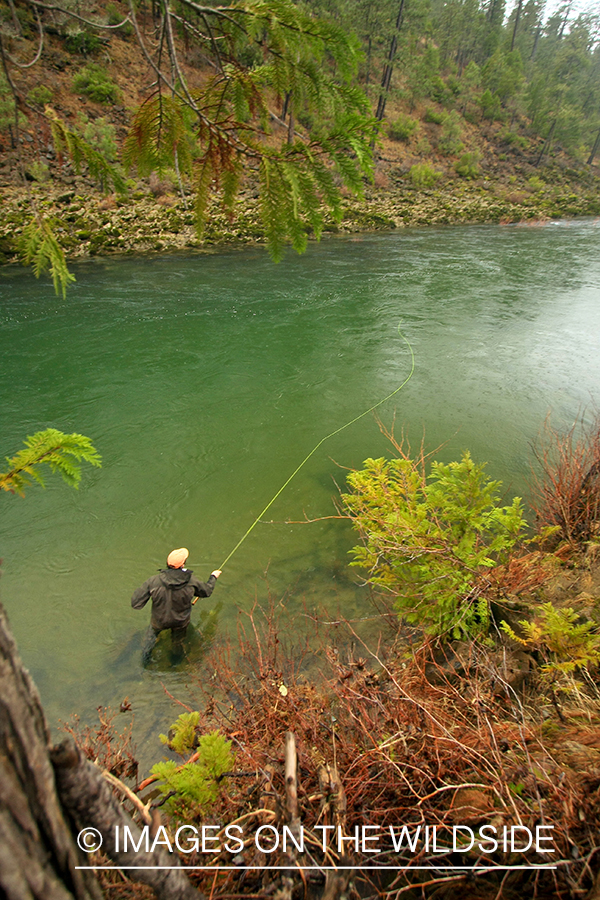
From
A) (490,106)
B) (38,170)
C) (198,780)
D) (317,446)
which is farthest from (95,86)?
(490,106)

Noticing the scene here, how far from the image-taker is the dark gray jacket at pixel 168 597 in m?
4.69

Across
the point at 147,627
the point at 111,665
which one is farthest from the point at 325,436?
the point at 111,665

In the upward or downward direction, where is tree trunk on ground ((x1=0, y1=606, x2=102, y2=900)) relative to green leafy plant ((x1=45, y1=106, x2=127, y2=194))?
downward

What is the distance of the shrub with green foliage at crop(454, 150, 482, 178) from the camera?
1646 inches

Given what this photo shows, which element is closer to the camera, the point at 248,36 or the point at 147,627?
the point at 248,36

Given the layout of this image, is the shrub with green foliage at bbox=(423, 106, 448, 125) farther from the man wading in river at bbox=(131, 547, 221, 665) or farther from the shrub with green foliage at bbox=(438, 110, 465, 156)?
the man wading in river at bbox=(131, 547, 221, 665)

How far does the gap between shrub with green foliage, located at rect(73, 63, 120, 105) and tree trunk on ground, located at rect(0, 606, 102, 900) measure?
36006mm

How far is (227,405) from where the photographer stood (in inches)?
399

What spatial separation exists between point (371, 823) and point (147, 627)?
3.84 meters

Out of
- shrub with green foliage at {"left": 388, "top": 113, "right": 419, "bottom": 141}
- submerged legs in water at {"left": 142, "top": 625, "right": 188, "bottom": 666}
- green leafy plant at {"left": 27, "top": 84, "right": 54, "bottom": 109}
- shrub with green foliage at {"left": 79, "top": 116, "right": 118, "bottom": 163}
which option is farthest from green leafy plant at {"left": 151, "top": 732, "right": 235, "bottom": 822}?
shrub with green foliage at {"left": 388, "top": 113, "right": 419, "bottom": 141}

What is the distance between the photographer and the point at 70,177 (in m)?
21.8

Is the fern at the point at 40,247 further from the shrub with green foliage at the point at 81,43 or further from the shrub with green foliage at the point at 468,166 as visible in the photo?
the shrub with green foliage at the point at 468,166

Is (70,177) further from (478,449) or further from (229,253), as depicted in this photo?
(478,449)

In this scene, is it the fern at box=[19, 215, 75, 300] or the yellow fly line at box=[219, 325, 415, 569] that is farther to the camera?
the yellow fly line at box=[219, 325, 415, 569]
